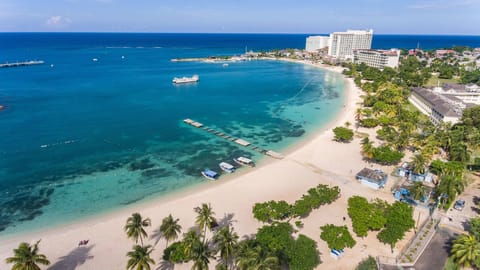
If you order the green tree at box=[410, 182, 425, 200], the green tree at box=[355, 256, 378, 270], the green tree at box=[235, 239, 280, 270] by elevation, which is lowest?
the green tree at box=[355, 256, 378, 270]

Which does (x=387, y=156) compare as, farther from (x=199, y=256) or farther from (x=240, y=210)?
(x=199, y=256)

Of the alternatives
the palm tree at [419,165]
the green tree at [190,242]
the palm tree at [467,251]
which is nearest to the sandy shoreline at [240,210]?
the green tree at [190,242]

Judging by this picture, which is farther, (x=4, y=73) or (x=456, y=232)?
(x=4, y=73)

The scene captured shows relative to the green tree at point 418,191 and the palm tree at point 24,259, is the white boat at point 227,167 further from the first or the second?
the palm tree at point 24,259

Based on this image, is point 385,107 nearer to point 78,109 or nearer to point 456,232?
point 456,232

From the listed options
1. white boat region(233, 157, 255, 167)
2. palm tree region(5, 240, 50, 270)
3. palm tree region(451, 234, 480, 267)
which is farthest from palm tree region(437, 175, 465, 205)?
palm tree region(5, 240, 50, 270)

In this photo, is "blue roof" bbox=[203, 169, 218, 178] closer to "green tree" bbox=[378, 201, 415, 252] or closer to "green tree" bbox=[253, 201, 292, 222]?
"green tree" bbox=[253, 201, 292, 222]

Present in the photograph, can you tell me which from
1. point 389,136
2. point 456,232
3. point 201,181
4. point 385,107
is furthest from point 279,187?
point 385,107
